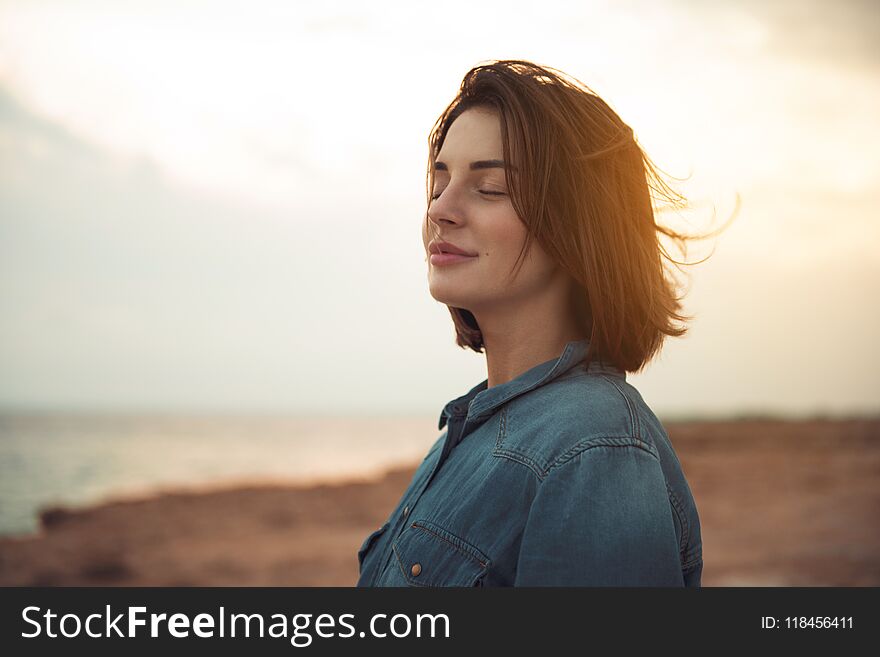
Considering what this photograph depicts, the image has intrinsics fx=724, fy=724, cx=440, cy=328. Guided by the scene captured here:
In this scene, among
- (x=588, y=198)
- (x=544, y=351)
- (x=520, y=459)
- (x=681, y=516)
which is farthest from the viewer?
(x=544, y=351)

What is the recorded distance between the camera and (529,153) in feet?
6.33

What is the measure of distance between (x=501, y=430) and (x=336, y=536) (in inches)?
416

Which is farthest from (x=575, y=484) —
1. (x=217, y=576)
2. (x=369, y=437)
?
(x=369, y=437)

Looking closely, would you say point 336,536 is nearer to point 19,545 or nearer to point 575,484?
point 19,545

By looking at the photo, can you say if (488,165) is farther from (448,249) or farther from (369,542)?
(369,542)

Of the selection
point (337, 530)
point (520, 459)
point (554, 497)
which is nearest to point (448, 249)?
point (520, 459)

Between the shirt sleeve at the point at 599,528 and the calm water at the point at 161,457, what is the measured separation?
14426 mm

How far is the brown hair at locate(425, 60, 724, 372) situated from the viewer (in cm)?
194

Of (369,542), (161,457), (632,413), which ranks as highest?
(161,457)

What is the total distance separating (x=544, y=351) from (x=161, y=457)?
43614 mm

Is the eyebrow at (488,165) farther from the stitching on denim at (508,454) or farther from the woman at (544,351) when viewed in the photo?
the stitching on denim at (508,454)

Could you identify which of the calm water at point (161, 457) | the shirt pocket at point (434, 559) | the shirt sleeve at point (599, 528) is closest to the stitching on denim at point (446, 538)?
the shirt pocket at point (434, 559)

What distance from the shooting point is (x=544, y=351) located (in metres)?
2.08

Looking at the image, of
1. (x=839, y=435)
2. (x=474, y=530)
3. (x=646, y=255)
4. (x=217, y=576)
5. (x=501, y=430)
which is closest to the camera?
(x=474, y=530)
